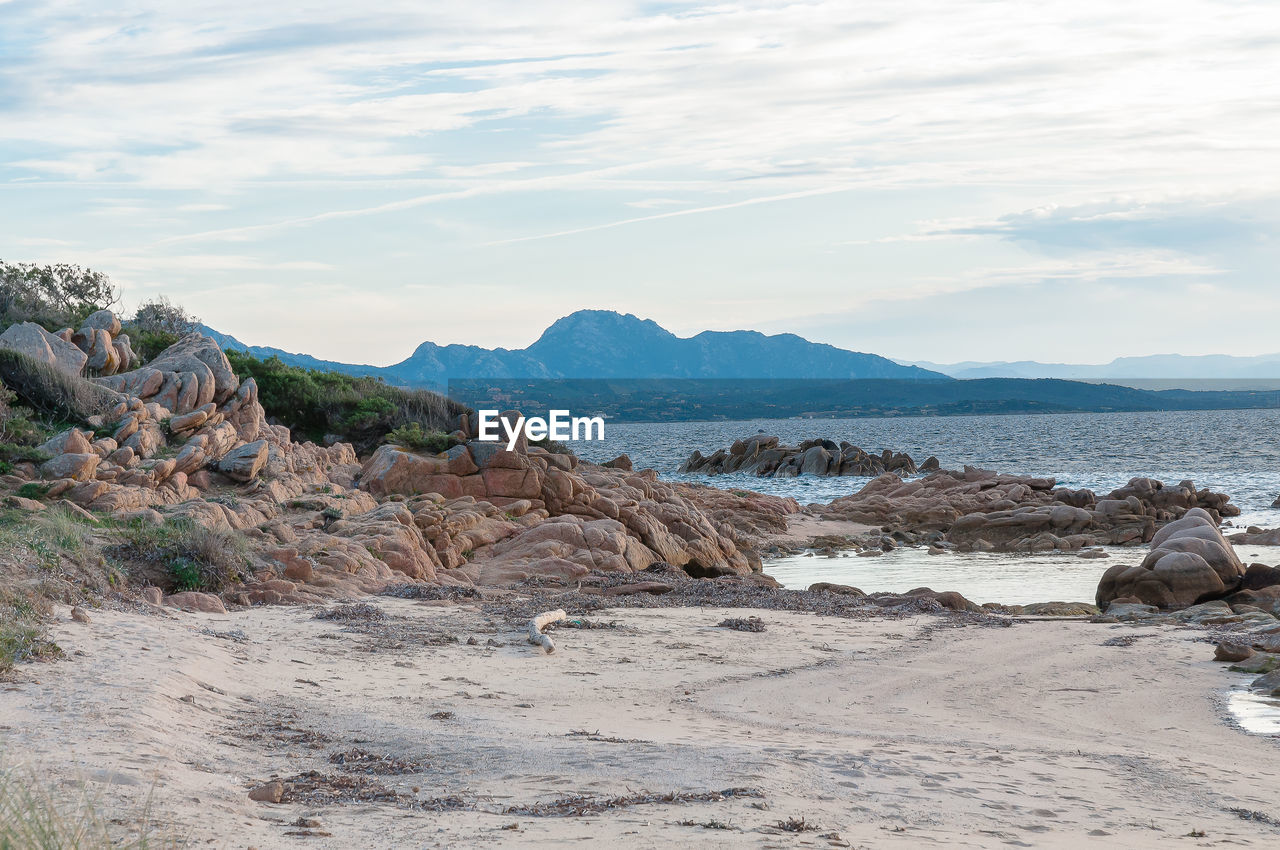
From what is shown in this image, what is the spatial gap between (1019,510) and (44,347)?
27948mm

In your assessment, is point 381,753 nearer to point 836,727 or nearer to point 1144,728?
point 836,727

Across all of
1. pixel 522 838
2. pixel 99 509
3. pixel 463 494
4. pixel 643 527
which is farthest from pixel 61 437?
pixel 522 838

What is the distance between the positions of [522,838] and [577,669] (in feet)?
19.4

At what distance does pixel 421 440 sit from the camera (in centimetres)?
2652

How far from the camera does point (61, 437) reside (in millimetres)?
18578

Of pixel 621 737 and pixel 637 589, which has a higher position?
pixel 621 737

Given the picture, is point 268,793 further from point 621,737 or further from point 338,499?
point 338,499

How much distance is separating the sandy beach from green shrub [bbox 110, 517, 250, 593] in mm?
889

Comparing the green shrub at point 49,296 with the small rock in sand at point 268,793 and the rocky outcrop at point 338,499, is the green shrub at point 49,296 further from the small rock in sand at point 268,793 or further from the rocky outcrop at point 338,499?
the small rock in sand at point 268,793

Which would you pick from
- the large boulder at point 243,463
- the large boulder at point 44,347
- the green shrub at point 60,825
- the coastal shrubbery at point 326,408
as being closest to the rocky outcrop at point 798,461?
the coastal shrubbery at point 326,408

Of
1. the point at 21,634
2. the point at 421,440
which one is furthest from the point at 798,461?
the point at 21,634

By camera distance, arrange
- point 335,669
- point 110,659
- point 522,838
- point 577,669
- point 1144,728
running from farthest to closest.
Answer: point 577,669
point 335,669
point 1144,728
point 110,659
point 522,838

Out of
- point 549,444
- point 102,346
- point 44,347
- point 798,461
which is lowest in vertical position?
point 798,461

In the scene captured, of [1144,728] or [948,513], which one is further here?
[948,513]
